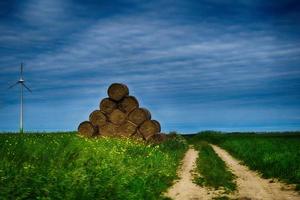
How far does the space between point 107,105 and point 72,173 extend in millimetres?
16337

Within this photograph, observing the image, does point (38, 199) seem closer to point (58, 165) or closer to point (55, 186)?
point (55, 186)

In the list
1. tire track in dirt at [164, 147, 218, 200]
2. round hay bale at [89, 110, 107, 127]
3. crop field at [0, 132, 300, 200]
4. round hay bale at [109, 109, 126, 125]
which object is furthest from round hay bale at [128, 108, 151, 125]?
tire track in dirt at [164, 147, 218, 200]

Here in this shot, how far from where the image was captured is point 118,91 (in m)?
28.6

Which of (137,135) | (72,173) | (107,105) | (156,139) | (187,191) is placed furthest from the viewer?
(156,139)

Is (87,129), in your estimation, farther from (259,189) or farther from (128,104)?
(259,189)

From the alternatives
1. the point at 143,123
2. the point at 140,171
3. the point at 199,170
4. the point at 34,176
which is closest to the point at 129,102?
the point at 143,123

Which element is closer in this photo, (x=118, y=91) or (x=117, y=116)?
(x=118, y=91)

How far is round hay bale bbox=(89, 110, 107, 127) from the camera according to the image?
28828 millimetres

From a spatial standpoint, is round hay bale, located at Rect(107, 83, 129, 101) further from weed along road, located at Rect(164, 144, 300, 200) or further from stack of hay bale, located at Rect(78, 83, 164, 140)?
weed along road, located at Rect(164, 144, 300, 200)

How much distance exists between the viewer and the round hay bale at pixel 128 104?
28.8 metres

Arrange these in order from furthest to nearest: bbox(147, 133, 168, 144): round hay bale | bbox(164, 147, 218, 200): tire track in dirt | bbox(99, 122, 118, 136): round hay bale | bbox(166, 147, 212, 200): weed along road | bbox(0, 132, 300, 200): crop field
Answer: bbox(147, 133, 168, 144): round hay bale → bbox(99, 122, 118, 136): round hay bale → bbox(166, 147, 212, 200): weed along road → bbox(164, 147, 218, 200): tire track in dirt → bbox(0, 132, 300, 200): crop field

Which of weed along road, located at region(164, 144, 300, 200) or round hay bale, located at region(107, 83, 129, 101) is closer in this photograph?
weed along road, located at region(164, 144, 300, 200)

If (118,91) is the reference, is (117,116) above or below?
below

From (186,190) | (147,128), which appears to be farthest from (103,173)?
(147,128)
